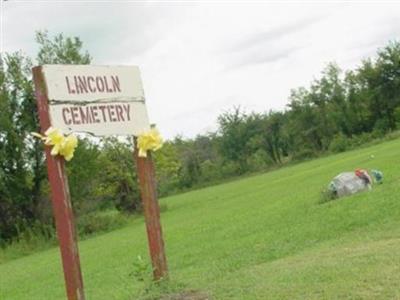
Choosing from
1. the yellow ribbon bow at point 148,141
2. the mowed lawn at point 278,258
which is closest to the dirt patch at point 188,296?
the mowed lawn at point 278,258

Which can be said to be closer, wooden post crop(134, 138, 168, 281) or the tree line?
wooden post crop(134, 138, 168, 281)

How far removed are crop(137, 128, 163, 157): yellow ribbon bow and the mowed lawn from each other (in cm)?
137

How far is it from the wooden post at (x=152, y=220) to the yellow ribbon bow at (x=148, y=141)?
0.07 metres

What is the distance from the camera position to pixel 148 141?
669cm

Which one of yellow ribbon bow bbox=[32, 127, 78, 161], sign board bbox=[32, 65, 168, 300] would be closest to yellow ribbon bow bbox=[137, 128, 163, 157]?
sign board bbox=[32, 65, 168, 300]

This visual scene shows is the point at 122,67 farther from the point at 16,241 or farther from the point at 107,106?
the point at 16,241

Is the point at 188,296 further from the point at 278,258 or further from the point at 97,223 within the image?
the point at 97,223

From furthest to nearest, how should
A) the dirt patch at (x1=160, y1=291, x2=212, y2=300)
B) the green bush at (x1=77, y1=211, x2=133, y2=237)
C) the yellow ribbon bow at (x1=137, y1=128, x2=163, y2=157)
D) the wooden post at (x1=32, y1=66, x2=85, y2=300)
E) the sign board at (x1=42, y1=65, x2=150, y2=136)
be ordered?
the green bush at (x1=77, y1=211, x2=133, y2=237)
the yellow ribbon bow at (x1=137, y1=128, x2=163, y2=157)
the dirt patch at (x1=160, y1=291, x2=212, y2=300)
the sign board at (x1=42, y1=65, x2=150, y2=136)
the wooden post at (x1=32, y1=66, x2=85, y2=300)

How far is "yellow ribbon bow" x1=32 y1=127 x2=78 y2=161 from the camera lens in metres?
5.61

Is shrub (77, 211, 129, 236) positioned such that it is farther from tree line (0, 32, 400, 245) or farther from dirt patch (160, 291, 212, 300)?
dirt patch (160, 291, 212, 300)

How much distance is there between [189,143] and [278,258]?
5988 centimetres

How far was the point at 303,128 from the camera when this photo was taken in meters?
59.8

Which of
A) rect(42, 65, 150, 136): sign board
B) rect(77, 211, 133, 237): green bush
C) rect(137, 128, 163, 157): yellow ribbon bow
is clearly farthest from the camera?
rect(77, 211, 133, 237): green bush

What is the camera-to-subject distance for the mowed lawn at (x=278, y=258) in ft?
19.8
